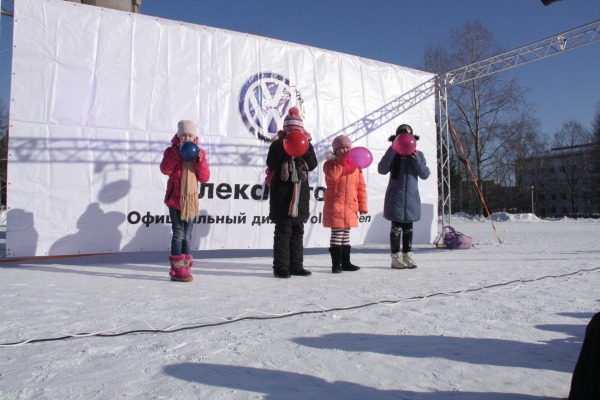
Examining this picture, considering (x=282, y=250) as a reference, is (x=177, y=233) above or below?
above

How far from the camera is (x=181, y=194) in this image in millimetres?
3703

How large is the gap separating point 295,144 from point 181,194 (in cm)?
115

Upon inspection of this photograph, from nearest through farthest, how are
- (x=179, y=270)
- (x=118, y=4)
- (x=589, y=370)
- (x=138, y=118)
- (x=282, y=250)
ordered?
1. (x=589, y=370)
2. (x=179, y=270)
3. (x=282, y=250)
4. (x=138, y=118)
5. (x=118, y=4)

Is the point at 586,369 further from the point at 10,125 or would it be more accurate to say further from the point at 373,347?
the point at 10,125

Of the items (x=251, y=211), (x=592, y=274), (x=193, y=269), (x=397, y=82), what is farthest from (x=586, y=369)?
(x=397, y=82)

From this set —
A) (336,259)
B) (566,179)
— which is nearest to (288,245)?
(336,259)

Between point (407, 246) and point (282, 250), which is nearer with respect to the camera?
point (282, 250)

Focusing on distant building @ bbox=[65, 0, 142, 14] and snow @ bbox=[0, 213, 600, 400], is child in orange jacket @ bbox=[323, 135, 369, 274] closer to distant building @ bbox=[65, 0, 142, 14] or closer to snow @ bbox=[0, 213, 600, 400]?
snow @ bbox=[0, 213, 600, 400]

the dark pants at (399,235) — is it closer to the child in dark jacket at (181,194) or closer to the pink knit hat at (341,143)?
the pink knit hat at (341,143)

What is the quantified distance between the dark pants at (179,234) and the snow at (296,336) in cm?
31

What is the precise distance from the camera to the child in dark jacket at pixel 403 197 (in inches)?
174

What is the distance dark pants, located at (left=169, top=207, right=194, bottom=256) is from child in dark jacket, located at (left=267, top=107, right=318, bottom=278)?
81 centimetres

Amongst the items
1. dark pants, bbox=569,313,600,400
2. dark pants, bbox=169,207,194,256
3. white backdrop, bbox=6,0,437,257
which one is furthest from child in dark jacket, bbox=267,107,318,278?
dark pants, bbox=569,313,600,400

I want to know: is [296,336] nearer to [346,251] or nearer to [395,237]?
[346,251]
